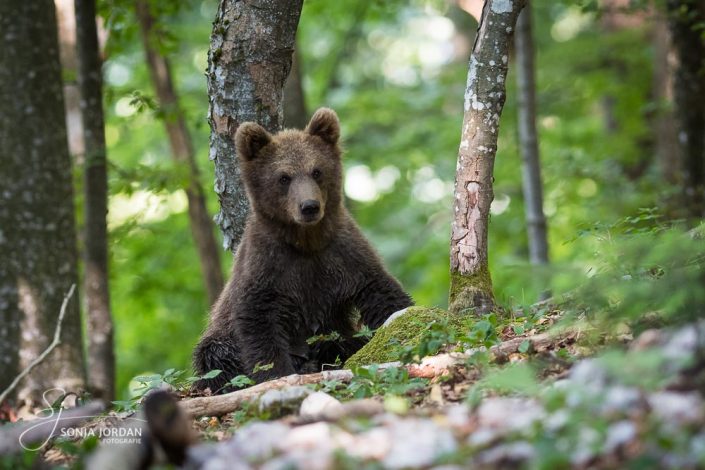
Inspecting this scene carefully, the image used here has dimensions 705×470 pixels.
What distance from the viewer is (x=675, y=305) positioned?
11.1 feet

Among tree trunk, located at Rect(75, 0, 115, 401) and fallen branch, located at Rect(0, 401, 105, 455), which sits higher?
tree trunk, located at Rect(75, 0, 115, 401)

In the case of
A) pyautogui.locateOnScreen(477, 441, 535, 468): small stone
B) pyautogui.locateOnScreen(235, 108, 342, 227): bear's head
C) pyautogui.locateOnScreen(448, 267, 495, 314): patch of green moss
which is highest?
pyautogui.locateOnScreen(235, 108, 342, 227): bear's head

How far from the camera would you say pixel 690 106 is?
10.5 metres

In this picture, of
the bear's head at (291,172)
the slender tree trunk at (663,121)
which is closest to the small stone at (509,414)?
the bear's head at (291,172)

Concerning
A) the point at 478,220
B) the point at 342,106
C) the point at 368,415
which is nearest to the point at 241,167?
the point at 478,220

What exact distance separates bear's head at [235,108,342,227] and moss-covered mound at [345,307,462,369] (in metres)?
1.16

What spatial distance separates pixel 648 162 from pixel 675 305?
16562 millimetres

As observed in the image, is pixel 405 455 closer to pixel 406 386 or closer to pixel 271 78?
pixel 406 386

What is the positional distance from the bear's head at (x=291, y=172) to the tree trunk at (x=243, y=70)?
33 centimetres

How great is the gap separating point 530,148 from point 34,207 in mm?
6483

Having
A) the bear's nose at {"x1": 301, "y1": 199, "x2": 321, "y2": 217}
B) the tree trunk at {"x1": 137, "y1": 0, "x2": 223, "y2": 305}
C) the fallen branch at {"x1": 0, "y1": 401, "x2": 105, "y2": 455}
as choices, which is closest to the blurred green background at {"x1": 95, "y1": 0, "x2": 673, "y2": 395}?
the tree trunk at {"x1": 137, "y1": 0, "x2": 223, "y2": 305}

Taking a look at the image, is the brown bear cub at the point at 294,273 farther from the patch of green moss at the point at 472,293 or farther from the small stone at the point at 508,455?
the small stone at the point at 508,455

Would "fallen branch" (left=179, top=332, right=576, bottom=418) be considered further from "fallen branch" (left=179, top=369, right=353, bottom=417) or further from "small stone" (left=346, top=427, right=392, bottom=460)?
"small stone" (left=346, top=427, right=392, bottom=460)
